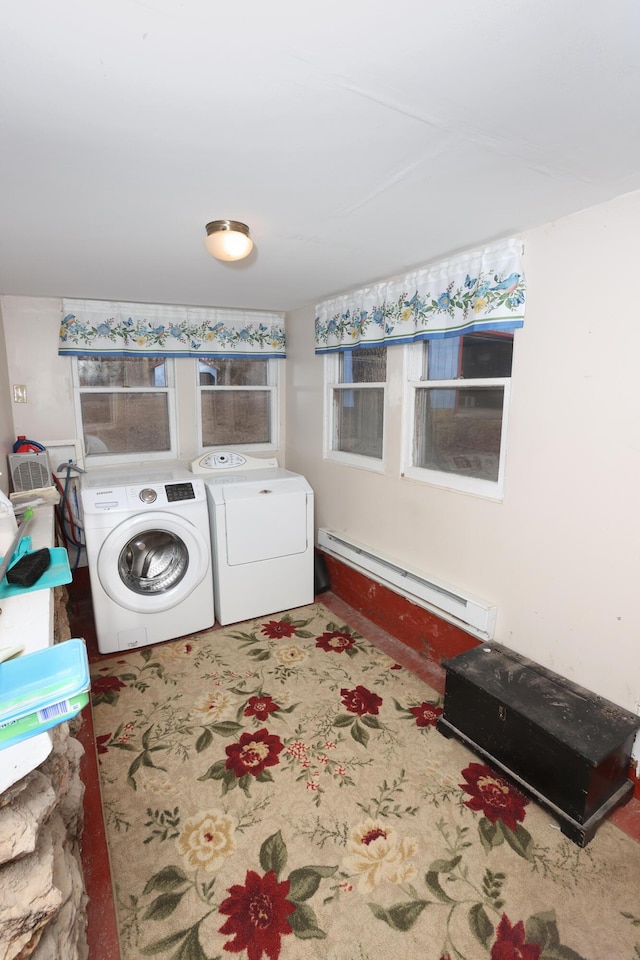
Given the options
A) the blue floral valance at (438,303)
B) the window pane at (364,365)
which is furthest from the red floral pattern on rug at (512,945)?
the window pane at (364,365)

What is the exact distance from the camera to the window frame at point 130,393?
11.3 feet

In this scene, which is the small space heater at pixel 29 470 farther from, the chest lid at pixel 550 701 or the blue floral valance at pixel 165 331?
the chest lid at pixel 550 701

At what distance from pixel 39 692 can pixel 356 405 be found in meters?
2.77

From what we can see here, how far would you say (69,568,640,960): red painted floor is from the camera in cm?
140

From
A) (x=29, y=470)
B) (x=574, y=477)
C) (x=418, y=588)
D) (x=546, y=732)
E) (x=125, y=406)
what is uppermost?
(x=125, y=406)

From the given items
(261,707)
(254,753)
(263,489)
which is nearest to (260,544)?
(263,489)

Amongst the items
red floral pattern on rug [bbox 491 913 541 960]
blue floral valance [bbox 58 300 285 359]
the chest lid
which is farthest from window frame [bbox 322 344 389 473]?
red floral pattern on rug [bbox 491 913 541 960]

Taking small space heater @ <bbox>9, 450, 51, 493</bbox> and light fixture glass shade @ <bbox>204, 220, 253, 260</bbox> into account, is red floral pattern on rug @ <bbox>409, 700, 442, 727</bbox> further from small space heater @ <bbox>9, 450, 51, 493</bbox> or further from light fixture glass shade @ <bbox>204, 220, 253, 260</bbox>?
small space heater @ <bbox>9, 450, 51, 493</bbox>

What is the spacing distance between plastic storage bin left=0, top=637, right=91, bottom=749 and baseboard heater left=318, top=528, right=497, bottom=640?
6.10 feet

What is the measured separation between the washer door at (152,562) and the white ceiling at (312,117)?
151 centimetres

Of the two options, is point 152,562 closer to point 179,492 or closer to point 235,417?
point 179,492

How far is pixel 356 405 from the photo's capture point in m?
3.40

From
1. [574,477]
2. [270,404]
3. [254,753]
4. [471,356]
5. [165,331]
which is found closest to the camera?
[574,477]

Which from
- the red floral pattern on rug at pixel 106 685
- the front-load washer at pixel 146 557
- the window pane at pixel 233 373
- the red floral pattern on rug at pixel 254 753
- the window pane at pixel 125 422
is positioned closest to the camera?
the red floral pattern on rug at pixel 254 753
